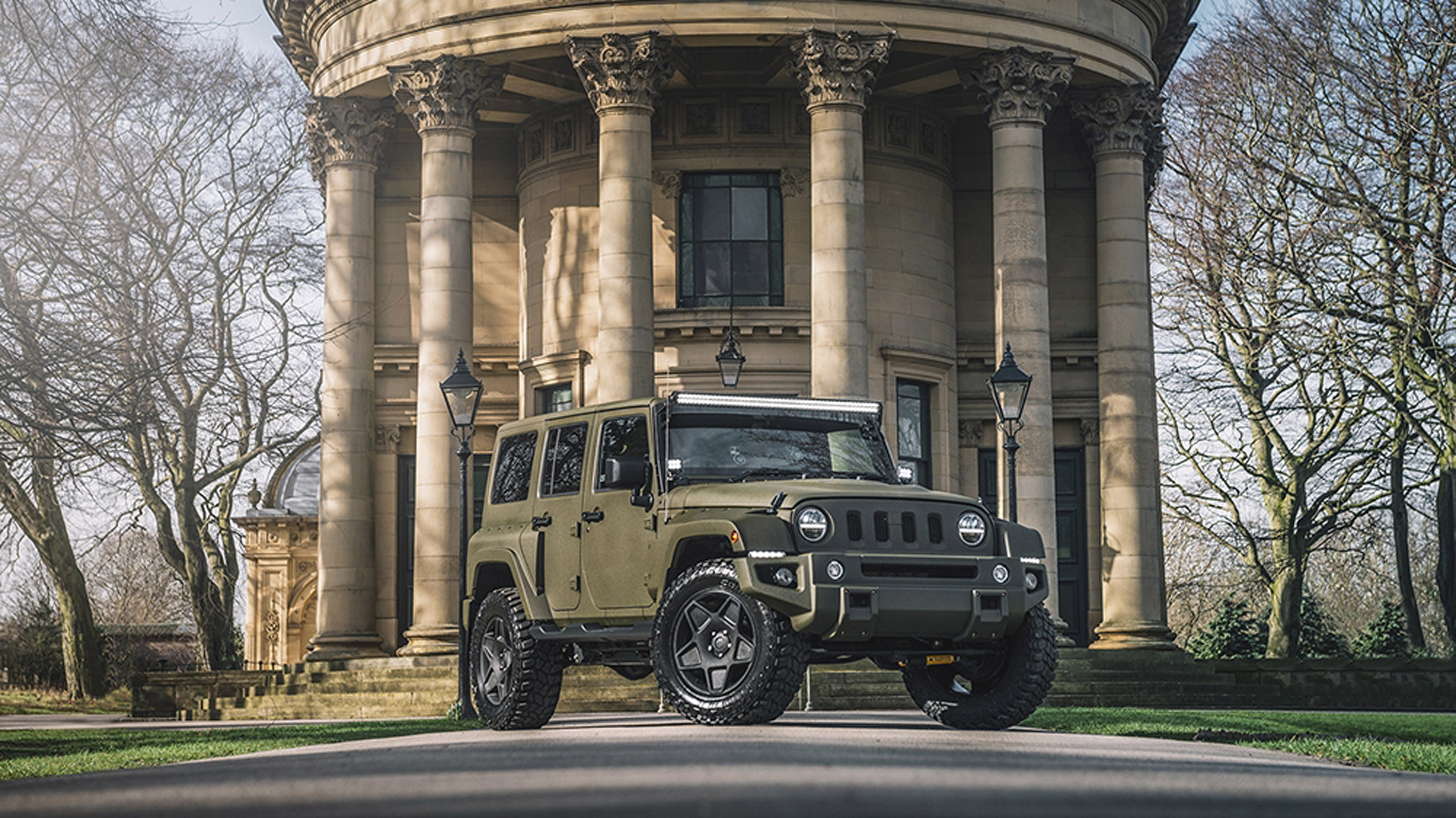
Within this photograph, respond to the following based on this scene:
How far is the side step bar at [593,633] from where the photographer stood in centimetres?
1380

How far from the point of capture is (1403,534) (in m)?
35.9

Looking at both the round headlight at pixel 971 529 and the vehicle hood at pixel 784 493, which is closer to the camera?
the vehicle hood at pixel 784 493

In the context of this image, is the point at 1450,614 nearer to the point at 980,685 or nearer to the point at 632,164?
the point at 632,164

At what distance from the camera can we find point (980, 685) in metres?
13.9

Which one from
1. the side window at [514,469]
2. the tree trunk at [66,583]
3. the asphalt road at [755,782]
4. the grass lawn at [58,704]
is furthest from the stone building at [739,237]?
the asphalt road at [755,782]

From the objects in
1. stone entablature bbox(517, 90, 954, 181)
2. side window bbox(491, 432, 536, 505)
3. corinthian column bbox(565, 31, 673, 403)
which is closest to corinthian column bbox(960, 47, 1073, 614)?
stone entablature bbox(517, 90, 954, 181)

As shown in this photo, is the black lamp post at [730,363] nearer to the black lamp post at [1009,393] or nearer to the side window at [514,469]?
the black lamp post at [1009,393]

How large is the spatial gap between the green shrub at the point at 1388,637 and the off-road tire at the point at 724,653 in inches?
1085

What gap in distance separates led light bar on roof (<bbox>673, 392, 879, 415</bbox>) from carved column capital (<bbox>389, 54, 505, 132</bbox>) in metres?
17.3

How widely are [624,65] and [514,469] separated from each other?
1482 cm

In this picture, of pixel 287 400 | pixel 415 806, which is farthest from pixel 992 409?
pixel 415 806

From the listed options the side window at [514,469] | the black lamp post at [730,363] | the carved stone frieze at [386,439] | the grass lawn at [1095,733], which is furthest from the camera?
the carved stone frieze at [386,439]

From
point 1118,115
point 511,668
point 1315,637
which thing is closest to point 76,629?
point 1118,115

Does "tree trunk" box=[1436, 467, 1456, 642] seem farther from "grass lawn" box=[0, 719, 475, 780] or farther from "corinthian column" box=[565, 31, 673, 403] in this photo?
"grass lawn" box=[0, 719, 475, 780]
